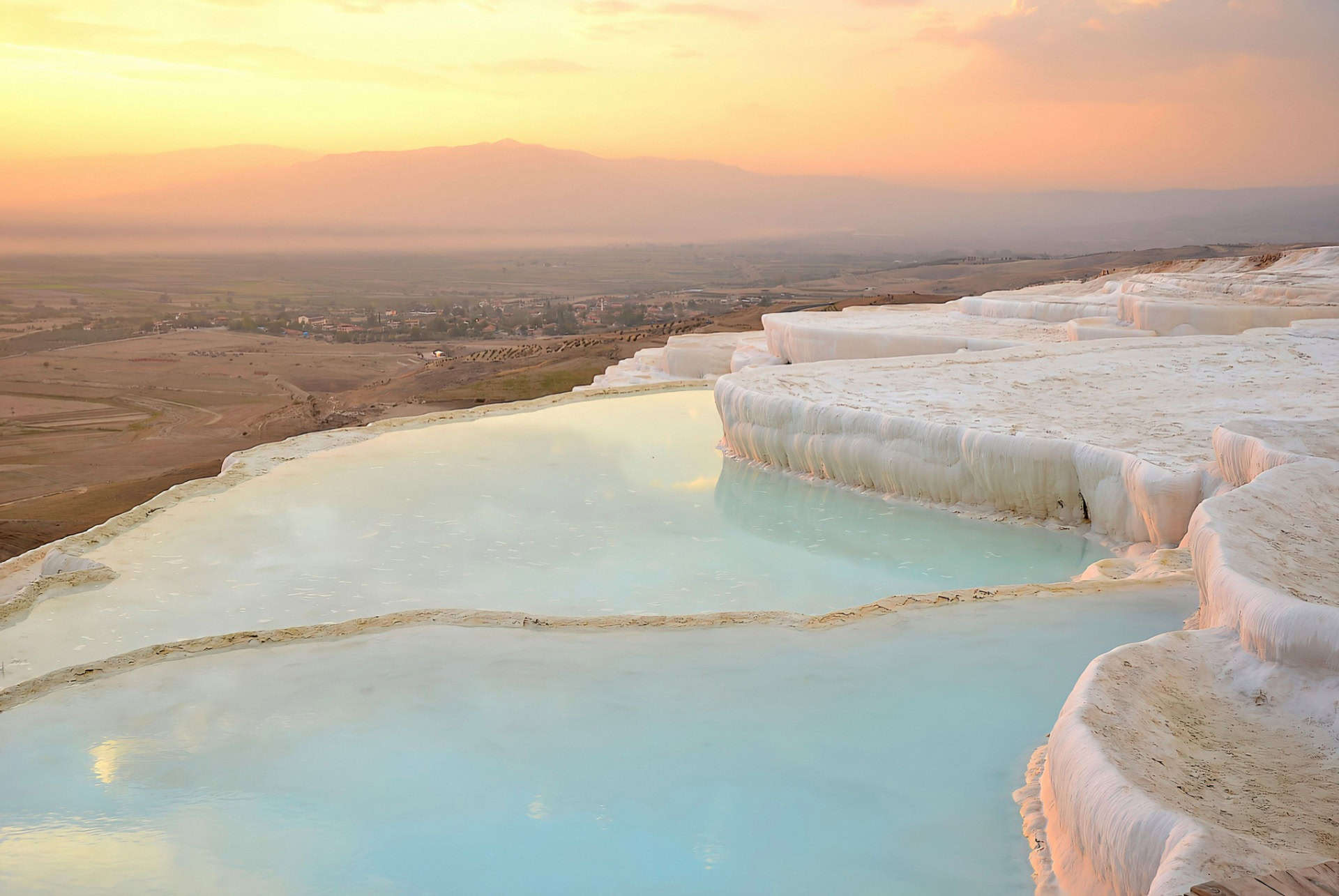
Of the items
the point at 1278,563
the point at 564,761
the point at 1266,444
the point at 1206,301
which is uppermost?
the point at 1206,301

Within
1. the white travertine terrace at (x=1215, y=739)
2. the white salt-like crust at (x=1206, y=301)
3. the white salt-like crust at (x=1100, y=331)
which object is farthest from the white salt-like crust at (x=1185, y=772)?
the white salt-like crust at (x=1206, y=301)

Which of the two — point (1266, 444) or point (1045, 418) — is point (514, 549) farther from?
point (1266, 444)

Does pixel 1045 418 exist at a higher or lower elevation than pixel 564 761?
higher

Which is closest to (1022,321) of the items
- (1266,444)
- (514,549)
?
(1266,444)

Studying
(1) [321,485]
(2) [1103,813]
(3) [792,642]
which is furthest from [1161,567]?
(1) [321,485]

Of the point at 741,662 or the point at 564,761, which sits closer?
the point at 564,761

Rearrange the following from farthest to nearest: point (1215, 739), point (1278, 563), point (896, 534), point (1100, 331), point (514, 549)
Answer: point (1100, 331)
point (896, 534)
point (514, 549)
point (1278, 563)
point (1215, 739)
